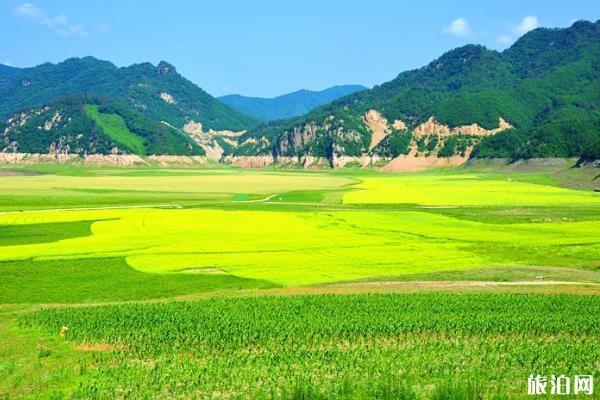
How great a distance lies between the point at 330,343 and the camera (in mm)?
27531

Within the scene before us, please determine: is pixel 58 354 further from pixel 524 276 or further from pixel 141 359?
pixel 524 276

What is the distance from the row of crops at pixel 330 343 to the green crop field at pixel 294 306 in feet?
0.35

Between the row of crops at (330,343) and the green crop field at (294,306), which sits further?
the green crop field at (294,306)

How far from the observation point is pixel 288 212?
292 ft

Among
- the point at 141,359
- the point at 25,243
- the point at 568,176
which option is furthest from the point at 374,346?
the point at 568,176

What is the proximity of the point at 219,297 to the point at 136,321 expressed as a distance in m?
7.59

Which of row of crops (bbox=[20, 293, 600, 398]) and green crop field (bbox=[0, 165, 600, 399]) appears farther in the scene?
green crop field (bbox=[0, 165, 600, 399])

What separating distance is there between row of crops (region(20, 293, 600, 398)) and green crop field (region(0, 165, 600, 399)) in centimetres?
11

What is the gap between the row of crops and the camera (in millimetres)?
22125

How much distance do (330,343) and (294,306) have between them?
689 cm

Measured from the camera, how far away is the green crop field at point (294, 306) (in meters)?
23.0

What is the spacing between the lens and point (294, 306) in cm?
3422

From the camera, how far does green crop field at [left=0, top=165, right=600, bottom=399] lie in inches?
904

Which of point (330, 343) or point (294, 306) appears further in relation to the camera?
point (294, 306)
